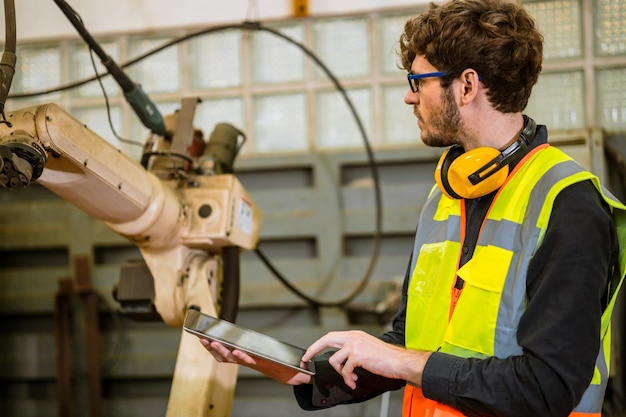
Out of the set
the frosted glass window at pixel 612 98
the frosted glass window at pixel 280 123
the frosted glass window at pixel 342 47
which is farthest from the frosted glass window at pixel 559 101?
the frosted glass window at pixel 280 123

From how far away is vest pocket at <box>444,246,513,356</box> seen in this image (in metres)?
1.17

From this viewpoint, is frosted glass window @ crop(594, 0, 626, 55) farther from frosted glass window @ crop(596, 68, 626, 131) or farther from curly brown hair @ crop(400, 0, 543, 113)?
curly brown hair @ crop(400, 0, 543, 113)

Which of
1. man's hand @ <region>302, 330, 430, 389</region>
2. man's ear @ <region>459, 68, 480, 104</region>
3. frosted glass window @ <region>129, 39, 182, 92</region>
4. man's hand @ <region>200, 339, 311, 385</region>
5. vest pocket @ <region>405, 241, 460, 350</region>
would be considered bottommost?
man's hand @ <region>200, 339, 311, 385</region>

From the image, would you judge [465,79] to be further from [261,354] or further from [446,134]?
[261,354]

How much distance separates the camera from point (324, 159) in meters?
3.03

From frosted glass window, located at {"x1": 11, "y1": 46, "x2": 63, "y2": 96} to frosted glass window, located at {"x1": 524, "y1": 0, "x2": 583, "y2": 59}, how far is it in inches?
81.7

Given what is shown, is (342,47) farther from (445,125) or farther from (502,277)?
(502,277)

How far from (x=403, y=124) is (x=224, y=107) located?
2.60 ft

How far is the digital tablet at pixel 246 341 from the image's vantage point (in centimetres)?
128

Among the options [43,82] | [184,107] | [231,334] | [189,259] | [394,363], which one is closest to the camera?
[394,363]

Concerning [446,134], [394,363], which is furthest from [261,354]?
[446,134]

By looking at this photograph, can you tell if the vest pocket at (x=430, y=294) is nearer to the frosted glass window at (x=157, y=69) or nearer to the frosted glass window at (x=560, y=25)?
the frosted glass window at (x=560, y=25)

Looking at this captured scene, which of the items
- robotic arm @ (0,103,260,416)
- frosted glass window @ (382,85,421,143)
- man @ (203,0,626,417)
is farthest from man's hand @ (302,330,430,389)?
frosted glass window @ (382,85,421,143)

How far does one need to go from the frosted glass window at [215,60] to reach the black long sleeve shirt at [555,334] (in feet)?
7.21
